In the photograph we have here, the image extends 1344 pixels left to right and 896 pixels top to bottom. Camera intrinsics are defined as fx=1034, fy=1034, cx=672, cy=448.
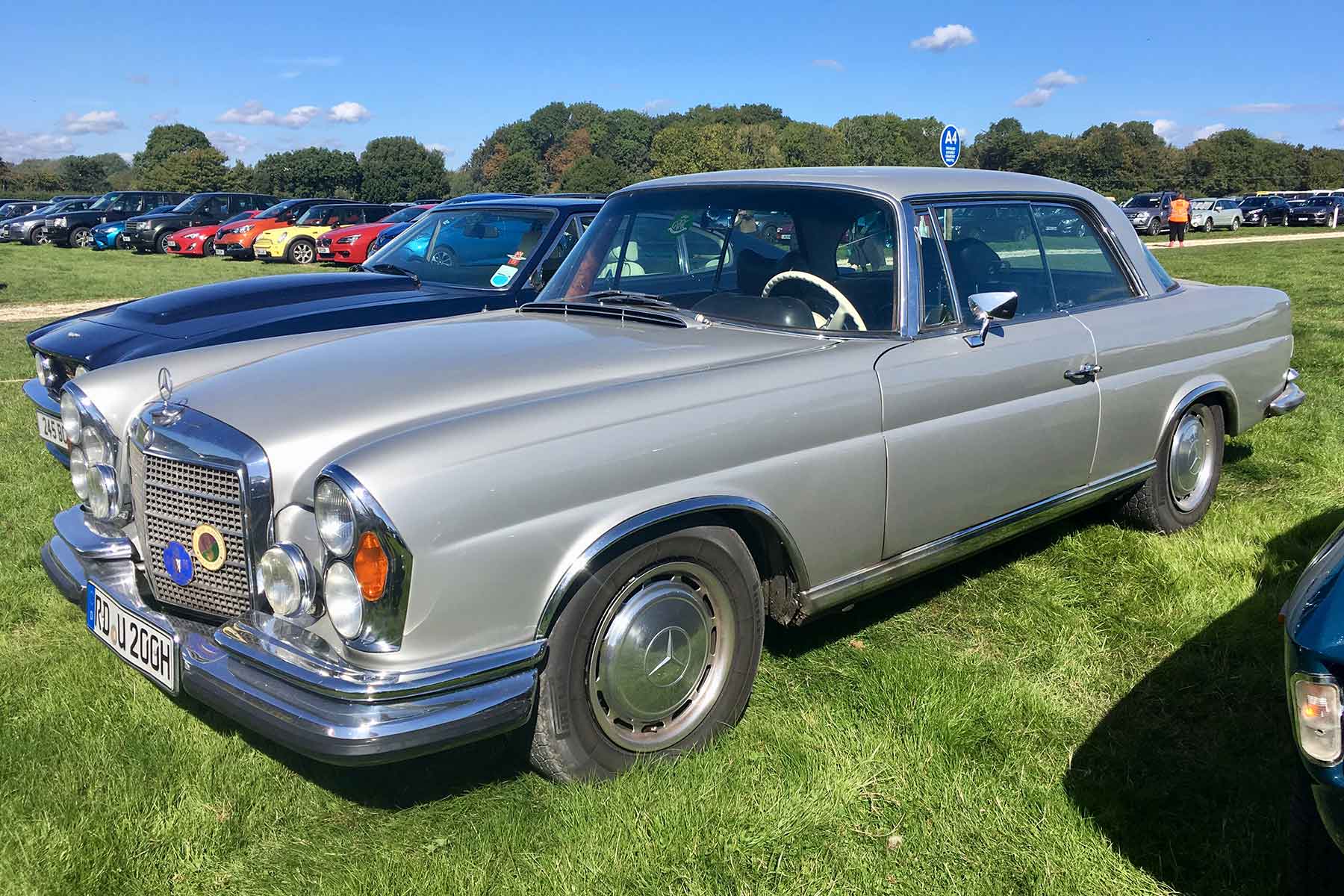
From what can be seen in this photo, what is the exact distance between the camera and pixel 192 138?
94.9 meters

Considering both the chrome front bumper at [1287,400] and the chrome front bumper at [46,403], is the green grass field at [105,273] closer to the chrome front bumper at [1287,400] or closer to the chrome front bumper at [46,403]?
the chrome front bumper at [46,403]

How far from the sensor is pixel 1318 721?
1.95 meters

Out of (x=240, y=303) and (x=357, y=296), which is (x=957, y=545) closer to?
(x=357, y=296)

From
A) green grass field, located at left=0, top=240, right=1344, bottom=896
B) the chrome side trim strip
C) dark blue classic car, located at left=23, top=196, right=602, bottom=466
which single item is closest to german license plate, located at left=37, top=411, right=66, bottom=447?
dark blue classic car, located at left=23, top=196, right=602, bottom=466

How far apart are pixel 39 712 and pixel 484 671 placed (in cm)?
174

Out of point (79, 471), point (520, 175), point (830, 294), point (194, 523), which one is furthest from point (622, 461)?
point (520, 175)

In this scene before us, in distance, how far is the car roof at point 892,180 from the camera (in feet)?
12.0

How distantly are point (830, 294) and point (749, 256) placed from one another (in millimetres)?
382

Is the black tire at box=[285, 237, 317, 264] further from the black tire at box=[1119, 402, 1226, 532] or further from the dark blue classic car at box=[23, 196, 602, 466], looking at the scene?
the black tire at box=[1119, 402, 1226, 532]

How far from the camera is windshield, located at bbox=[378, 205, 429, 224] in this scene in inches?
803

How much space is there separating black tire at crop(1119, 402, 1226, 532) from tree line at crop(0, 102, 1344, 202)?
49.6m

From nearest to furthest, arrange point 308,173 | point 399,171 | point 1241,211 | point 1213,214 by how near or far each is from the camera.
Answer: point 1213,214
point 1241,211
point 308,173
point 399,171

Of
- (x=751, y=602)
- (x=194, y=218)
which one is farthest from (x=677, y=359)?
(x=194, y=218)

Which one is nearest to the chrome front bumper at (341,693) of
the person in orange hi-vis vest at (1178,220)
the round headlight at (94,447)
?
the round headlight at (94,447)
